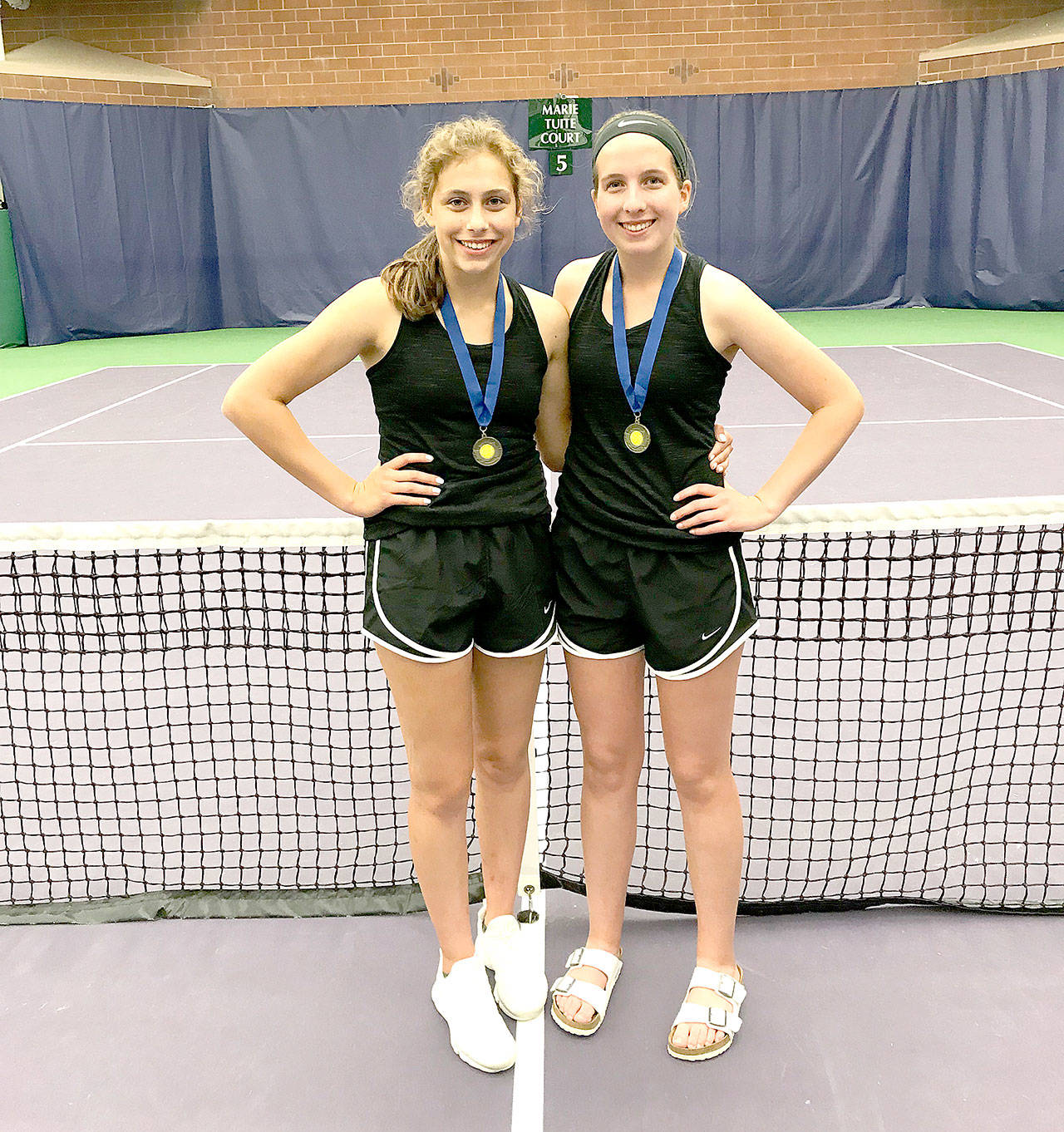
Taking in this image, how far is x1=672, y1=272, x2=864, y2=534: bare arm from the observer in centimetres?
183

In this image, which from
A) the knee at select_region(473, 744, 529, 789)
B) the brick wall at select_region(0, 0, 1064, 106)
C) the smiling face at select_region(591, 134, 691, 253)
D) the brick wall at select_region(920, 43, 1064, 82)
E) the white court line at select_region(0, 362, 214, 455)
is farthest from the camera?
the brick wall at select_region(0, 0, 1064, 106)

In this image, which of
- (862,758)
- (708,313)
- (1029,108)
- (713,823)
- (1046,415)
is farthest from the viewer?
(1029,108)

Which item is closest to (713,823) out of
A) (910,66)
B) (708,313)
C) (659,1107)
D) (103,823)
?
(659,1107)

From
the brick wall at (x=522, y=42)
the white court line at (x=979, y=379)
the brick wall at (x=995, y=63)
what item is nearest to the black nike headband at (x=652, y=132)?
the white court line at (x=979, y=379)

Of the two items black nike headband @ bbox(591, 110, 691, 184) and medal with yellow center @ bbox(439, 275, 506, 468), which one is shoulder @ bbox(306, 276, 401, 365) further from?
black nike headband @ bbox(591, 110, 691, 184)

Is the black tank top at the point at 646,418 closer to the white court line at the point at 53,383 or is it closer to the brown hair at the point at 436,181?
the brown hair at the point at 436,181

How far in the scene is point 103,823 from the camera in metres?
2.91

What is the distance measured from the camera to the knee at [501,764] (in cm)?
209

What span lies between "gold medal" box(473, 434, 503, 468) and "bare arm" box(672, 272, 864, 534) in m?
0.32

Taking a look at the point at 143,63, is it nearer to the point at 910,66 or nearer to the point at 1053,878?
the point at 910,66

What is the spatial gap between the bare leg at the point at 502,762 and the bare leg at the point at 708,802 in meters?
0.25

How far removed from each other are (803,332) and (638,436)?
11481mm

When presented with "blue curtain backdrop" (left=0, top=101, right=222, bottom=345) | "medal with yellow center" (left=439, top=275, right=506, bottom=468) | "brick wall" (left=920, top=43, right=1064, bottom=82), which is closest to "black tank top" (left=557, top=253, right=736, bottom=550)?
"medal with yellow center" (left=439, top=275, right=506, bottom=468)

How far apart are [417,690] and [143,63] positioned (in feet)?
47.2
